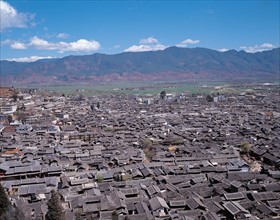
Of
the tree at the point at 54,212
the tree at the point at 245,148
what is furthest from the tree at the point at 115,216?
the tree at the point at 245,148

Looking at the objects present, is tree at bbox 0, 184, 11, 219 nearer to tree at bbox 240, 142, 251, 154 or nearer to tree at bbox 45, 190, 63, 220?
tree at bbox 45, 190, 63, 220

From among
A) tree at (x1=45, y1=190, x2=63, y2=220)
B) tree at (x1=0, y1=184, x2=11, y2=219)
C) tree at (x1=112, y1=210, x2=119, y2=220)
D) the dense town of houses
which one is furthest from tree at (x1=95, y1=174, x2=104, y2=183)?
tree at (x1=0, y1=184, x2=11, y2=219)

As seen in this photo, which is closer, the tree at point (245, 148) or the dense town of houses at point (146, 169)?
the dense town of houses at point (146, 169)

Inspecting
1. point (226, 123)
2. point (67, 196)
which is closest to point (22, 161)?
point (67, 196)

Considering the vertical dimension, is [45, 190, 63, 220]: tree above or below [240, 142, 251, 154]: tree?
above

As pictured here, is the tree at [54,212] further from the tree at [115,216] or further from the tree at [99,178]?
the tree at [99,178]

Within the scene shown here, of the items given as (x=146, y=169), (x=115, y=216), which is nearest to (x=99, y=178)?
(x=146, y=169)

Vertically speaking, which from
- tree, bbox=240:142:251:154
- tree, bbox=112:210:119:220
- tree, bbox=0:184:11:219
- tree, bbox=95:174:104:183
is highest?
tree, bbox=0:184:11:219

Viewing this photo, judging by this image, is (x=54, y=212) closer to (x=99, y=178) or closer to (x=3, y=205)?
(x=3, y=205)

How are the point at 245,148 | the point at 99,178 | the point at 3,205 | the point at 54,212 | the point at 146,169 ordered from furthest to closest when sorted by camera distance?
the point at 245,148
the point at 146,169
the point at 99,178
the point at 3,205
the point at 54,212
